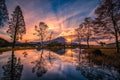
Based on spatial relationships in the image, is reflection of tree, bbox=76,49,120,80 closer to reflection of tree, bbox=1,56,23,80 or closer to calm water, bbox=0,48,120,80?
calm water, bbox=0,48,120,80

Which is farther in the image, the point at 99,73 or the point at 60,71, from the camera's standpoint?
the point at 60,71

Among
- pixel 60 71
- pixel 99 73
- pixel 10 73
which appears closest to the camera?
pixel 10 73

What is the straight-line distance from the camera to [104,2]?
2617 cm

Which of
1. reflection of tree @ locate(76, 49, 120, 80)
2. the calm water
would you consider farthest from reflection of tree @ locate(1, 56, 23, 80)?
reflection of tree @ locate(76, 49, 120, 80)

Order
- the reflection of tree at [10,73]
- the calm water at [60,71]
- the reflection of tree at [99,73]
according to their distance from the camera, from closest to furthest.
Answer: the reflection of tree at [10,73], the reflection of tree at [99,73], the calm water at [60,71]

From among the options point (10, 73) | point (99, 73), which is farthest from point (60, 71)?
point (10, 73)

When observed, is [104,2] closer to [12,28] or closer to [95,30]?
[95,30]

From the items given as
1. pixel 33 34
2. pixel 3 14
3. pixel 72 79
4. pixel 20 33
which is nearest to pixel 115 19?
pixel 72 79

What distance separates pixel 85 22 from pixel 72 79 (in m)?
63.2

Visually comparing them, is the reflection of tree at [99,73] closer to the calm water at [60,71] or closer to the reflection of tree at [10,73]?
the calm water at [60,71]

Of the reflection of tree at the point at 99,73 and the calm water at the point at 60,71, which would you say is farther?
the calm water at the point at 60,71

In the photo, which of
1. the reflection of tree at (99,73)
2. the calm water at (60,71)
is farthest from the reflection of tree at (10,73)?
the reflection of tree at (99,73)

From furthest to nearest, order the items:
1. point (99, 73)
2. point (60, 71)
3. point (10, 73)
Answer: point (60, 71) < point (99, 73) < point (10, 73)

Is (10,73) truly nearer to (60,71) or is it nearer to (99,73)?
(60,71)
